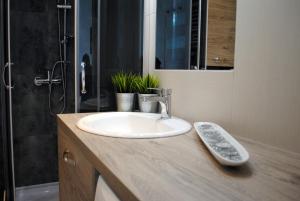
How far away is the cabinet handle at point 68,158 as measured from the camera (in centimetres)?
108

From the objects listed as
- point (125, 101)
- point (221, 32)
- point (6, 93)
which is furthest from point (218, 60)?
point (6, 93)

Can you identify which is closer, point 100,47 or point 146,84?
point 146,84

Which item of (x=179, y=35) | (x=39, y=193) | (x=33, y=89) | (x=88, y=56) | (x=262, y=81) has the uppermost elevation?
(x=179, y=35)

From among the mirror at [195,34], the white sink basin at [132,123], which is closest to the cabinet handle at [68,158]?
the white sink basin at [132,123]

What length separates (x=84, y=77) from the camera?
1688 mm

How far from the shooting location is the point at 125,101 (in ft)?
5.25

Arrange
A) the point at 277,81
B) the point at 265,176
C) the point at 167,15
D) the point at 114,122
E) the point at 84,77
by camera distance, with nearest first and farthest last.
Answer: the point at 265,176, the point at 277,81, the point at 114,122, the point at 167,15, the point at 84,77

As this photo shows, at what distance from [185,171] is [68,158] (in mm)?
686

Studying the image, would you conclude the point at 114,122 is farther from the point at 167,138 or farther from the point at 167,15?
the point at 167,15

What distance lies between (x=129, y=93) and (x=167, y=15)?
505mm

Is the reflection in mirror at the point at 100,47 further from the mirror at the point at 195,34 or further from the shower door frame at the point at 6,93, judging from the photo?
the shower door frame at the point at 6,93

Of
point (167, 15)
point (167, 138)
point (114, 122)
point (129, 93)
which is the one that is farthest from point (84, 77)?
point (167, 138)

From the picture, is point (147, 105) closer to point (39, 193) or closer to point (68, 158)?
point (68, 158)

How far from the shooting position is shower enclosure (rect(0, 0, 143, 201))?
5.57 ft
